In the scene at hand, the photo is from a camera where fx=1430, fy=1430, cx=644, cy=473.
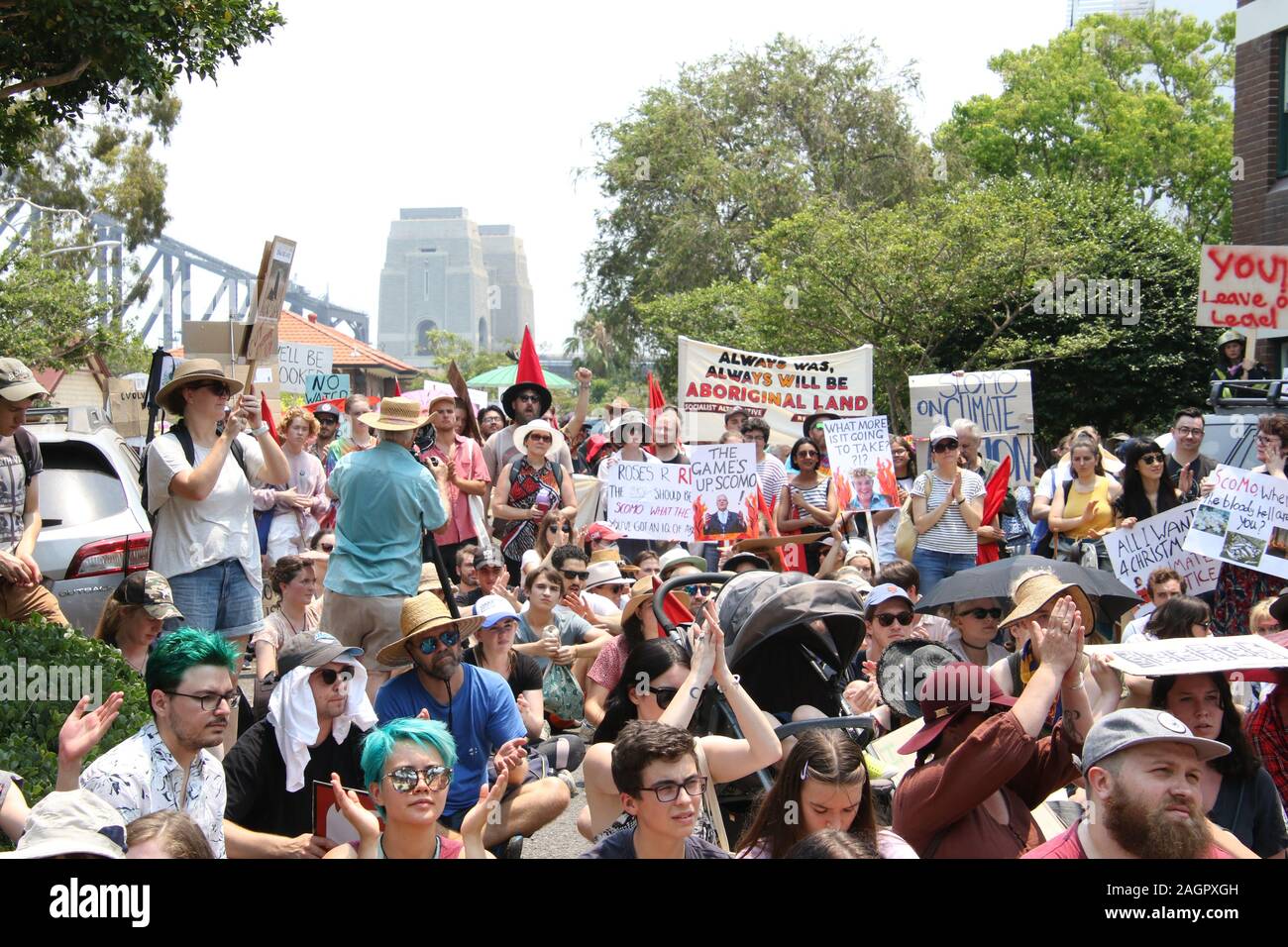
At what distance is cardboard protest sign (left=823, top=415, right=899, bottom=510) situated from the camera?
1127 centimetres

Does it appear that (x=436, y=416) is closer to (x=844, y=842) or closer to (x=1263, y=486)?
(x=1263, y=486)

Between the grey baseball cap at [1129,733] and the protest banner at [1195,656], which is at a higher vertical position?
the protest banner at [1195,656]

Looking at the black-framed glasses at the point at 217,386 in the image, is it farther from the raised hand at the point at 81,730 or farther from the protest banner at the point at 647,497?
the protest banner at the point at 647,497

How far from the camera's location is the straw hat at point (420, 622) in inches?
226

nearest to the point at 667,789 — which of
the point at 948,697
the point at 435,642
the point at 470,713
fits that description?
the point at 948,697

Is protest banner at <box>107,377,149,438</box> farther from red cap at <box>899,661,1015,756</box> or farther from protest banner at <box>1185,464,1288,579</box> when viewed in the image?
red cap at <box>899,661,1015,756</box>

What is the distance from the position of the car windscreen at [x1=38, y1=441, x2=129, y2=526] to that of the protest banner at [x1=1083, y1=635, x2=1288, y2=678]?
5.14 meters

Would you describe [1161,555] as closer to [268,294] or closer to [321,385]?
[268,294]

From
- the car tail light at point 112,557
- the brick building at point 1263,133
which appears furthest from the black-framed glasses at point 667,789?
the brick building at point 1263,133

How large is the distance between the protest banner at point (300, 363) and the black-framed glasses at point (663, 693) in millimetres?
13681

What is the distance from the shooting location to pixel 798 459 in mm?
10930

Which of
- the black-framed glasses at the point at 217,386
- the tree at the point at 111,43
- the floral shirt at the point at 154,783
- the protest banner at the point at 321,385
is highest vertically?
the tree at the point at 111,43

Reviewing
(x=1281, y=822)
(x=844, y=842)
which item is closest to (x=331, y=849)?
(x=844, y=842)
